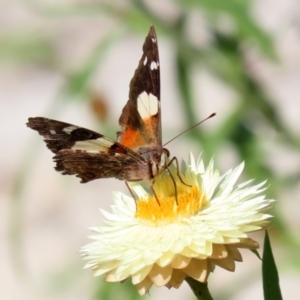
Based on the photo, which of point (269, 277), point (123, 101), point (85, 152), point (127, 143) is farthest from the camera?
point (123, 101)

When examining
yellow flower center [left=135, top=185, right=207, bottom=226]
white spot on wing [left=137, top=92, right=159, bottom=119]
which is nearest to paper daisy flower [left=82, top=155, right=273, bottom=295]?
yellow flower center [left=135, top=185, right=207, bottom=226]

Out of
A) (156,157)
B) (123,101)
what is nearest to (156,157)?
(156,157)

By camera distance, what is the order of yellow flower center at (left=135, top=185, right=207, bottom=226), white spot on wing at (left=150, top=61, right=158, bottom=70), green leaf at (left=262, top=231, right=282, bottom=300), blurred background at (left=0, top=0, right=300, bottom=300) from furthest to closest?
blurred background at (left=0, top=0, right=300, bottom=300)
white spot on wing at (left=150, top=61, right=158, bottom=70)
yellow flower center at (left=135, top=185, right=207, bottom=226)
green leaf at (left=262, top=231, right=282, bottom=300)

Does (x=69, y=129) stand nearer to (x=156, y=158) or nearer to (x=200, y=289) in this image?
(x=156, y=158)

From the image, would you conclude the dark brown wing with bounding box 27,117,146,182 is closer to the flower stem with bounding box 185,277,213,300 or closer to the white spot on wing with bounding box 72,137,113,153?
the white spot on wing with bounding box 72,137,113,153

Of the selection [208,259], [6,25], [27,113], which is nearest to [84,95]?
[208,259]

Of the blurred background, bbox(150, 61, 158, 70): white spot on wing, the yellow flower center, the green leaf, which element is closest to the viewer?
Result: the green leaf
